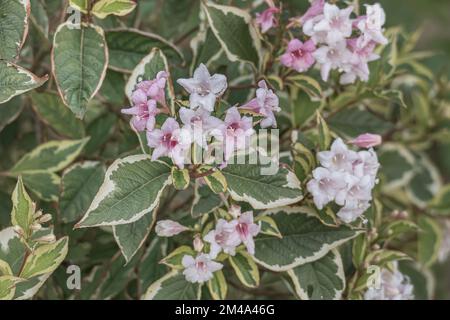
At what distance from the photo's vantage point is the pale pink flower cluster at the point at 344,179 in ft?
3.40

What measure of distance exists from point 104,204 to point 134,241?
0.39 feet

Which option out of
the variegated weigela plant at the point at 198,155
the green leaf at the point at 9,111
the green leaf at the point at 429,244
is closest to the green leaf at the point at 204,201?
the variegated weigela plant at the point at 198,155

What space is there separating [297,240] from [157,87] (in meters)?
0.38

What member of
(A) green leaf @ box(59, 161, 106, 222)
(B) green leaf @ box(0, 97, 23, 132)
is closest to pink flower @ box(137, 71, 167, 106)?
(A) green leaf @ box(59, 161, 106, 222)

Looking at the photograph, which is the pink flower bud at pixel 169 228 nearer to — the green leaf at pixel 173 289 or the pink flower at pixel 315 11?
the green leaf at pixel 173 289

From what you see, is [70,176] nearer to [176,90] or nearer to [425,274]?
[176,90]

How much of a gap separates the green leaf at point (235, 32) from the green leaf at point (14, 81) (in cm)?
33

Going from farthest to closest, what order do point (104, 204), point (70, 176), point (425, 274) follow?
point (425, 274) → point (70, 176) → point (104, 204)

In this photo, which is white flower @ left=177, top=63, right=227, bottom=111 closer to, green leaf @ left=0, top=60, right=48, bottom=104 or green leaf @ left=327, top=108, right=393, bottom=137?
green leaf @ left=0, top=60, right=48, bottom=104

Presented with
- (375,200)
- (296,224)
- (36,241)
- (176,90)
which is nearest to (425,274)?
(375,200)

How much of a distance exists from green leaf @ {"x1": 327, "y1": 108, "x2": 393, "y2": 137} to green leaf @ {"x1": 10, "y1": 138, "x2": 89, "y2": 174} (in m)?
0.52

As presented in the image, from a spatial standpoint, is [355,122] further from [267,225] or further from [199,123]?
[199,123]

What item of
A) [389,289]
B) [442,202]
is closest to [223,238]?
[389,289]

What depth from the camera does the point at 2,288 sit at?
1021mm
